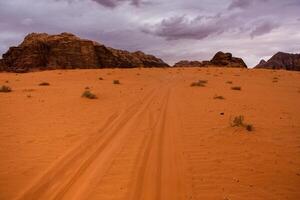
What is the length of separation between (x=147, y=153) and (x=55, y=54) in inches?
2320

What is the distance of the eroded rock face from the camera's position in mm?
66312

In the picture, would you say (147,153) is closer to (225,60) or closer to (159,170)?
(159,170)

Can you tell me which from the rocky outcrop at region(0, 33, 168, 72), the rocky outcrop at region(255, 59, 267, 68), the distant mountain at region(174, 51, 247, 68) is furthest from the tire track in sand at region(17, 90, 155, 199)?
the rocky outcrop at region(255, 59, 267, 68)

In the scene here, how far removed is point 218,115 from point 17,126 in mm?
6564

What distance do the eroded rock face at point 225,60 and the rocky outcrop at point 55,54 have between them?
19.2m

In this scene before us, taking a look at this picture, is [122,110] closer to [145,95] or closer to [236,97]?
[145,95]

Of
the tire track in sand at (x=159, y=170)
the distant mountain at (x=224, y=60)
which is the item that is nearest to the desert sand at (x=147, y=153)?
the tire track in sand at (x=159, y=170)

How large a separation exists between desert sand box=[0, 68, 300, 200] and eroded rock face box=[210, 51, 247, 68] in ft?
173

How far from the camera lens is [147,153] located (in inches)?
324

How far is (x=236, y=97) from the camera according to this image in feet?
60.0

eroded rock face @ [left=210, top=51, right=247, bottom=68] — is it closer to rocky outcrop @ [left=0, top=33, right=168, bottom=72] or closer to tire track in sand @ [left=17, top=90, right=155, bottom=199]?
rocky outcrop @ [left=0, top=33, right=168, bottom=72]

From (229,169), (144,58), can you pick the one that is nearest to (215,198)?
(229,169)

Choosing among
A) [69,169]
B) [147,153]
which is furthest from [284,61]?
[69,169]

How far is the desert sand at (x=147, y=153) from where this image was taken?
20.6 ft
